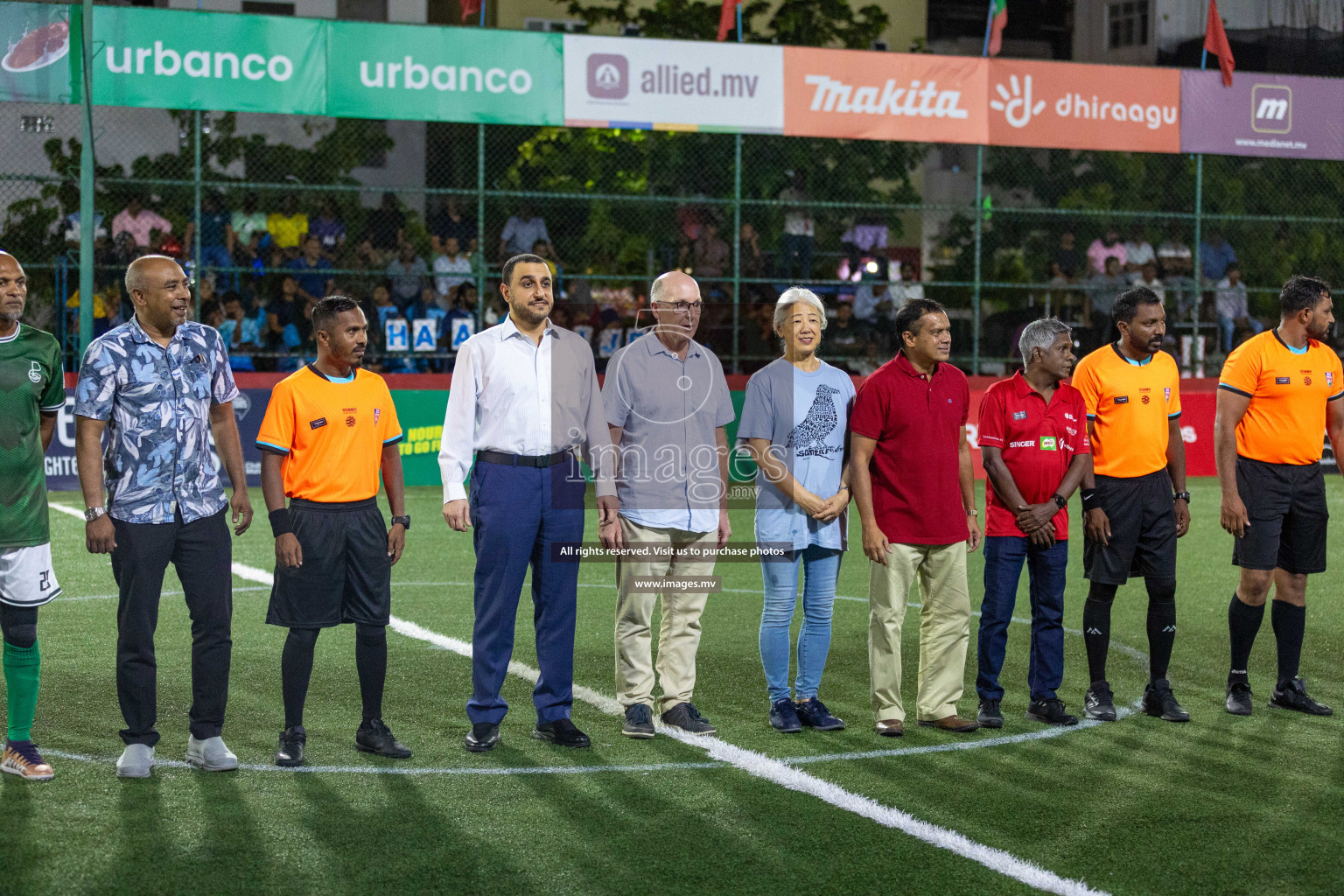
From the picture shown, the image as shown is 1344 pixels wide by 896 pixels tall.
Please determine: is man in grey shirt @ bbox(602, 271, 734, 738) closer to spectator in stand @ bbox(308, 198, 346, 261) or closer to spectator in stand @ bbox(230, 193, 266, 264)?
spectator in stand @ bbox(230, 193, 266, 264)

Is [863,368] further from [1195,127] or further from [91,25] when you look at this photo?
[91,25]

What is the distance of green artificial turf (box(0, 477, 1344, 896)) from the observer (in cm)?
484

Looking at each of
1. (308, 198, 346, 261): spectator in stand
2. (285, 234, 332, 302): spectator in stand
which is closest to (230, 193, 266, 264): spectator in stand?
(285, 234, 332, 302): spectator in stand

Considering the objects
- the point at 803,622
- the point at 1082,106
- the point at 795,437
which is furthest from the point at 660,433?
the point at 1082,106

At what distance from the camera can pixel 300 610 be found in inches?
242

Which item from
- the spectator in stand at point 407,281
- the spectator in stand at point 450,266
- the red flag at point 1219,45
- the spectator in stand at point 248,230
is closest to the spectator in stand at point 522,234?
the spectator in stand at point 450,266

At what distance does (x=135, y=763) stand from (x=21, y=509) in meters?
1.09

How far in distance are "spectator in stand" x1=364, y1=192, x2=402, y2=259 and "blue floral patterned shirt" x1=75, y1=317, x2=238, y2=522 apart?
47.4 ft

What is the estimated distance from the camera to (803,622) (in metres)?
6.89

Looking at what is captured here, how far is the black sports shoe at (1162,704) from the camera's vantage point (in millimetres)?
7062

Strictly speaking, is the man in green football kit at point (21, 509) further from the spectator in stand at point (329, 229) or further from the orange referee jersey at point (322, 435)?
the spectator in stand at point (329, 229)

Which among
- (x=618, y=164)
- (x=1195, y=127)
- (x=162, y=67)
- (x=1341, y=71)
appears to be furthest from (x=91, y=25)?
(x=1341, y=71)

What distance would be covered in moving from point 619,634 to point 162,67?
12.8 meters

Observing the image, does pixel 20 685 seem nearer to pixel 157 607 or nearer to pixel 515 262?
pixel 157 607
